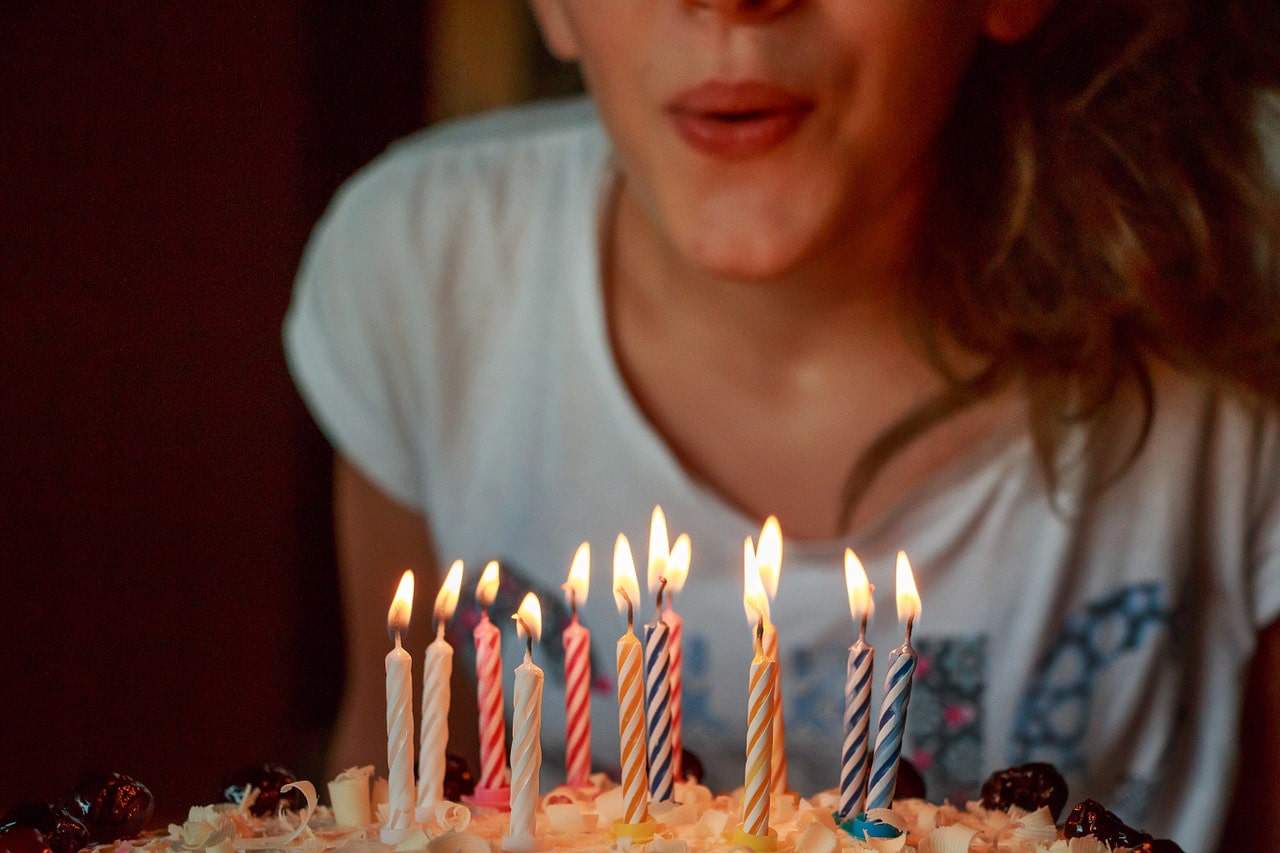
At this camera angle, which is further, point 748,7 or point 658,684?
point 748,7

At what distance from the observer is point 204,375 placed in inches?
83.7

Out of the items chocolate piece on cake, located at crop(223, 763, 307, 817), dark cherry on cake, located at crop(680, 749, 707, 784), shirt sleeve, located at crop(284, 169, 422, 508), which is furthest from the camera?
shirt sleeve, located at crop(284, 169, 422, 508)

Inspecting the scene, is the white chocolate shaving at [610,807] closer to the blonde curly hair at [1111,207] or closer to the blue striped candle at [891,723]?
the blue striped candle at [891,723]

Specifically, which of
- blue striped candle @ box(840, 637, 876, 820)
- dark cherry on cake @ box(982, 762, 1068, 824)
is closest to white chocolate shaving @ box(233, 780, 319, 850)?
blue striped candle @ box(840, 637, 876, 820)

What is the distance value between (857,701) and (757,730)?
0.20ft

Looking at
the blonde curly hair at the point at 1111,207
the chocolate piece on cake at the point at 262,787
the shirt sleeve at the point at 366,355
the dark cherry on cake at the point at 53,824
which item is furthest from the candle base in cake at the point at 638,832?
the shirt sleeve at the point at 366,355

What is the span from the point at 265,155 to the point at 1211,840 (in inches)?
58.2

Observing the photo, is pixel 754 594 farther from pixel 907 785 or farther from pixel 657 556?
pixel 907 785

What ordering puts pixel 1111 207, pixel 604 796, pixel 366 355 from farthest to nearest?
pixel 366 355, pixel 1111 207, pixel 604 796

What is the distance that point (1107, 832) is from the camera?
909 mm

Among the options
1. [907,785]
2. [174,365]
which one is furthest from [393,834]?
[174,365]

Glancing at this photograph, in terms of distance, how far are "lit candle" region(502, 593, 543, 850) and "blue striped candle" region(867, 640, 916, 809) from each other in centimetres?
20

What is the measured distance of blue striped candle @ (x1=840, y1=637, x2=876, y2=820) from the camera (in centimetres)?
86

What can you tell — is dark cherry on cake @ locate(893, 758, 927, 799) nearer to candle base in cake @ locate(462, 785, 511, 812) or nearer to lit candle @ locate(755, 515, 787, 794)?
lit candle @ locate(755, 515, 787, 794)
